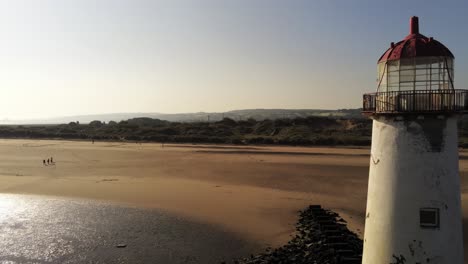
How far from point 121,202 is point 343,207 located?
9870 millimetres

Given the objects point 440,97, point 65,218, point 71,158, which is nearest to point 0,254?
point 65,218

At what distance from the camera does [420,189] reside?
5.44 meters

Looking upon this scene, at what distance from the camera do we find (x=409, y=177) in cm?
547

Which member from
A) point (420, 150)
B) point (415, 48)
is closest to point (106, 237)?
point (420, 150)

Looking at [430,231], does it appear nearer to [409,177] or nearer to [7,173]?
[409,177]

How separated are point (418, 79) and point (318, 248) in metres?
6.56

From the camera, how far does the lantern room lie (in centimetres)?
536

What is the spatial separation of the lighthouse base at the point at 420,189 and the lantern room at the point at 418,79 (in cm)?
17

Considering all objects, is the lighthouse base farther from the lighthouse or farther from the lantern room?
the lantern room

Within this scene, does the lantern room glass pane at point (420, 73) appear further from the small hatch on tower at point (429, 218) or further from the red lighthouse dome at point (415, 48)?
the small hatch on tower at point (429, 218)

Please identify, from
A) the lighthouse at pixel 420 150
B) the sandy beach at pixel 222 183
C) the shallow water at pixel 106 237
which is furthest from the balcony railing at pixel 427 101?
the sandy beach at pixel 222 183

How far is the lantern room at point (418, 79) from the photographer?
5.36 meters

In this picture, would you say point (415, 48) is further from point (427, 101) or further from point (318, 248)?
point (318, 248)

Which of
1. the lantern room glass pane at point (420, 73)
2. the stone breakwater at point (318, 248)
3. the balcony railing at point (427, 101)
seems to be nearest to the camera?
the balcony railing at point (427, 101)
